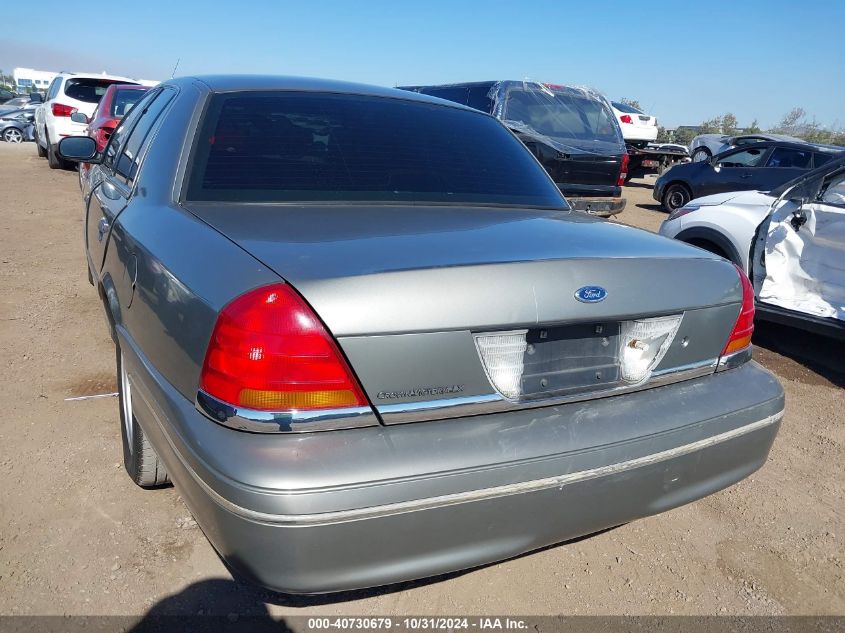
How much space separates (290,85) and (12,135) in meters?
24.4

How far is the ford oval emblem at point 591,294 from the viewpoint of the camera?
181 centimetres

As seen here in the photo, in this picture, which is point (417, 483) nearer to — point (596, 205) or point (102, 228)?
point (102, 228)

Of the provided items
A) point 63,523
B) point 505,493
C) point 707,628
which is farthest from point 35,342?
Result: point 707,628

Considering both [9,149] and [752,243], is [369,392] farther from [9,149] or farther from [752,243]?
[9,149]

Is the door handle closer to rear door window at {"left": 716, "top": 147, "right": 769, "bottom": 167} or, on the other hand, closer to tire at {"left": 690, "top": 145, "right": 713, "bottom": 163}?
rear door window at {"left": 716, "top": 147, "right": 769, "bottom": 167}

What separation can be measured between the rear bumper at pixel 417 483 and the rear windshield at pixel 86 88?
1249 centimetres

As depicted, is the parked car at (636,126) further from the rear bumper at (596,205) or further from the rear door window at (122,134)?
the rear door window at (122,134)

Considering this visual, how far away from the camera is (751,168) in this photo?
10.5m

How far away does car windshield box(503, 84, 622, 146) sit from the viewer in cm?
871

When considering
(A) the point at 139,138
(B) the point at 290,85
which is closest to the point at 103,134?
(A) the point at 139,138

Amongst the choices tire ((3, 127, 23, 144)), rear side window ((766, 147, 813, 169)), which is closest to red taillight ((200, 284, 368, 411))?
rear side window ((766, 147, 813, 169))

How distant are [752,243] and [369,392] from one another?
4.19 metres

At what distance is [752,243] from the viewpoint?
16.0 feet

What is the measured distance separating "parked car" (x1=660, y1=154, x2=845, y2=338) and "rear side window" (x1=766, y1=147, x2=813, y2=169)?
6.25m
